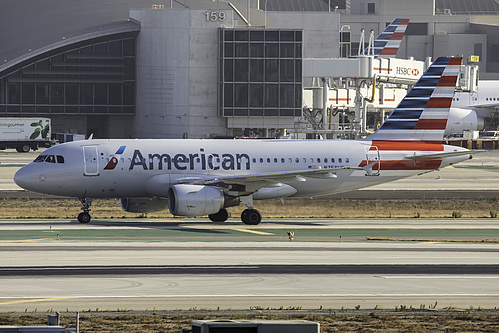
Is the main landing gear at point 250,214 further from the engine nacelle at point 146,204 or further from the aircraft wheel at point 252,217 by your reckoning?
the engine nacelle at point 146,204

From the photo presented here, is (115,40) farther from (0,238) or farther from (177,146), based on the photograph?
(0,238)

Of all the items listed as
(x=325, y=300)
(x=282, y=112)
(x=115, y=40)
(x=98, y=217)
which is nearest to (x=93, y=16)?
(x=115, y=40)

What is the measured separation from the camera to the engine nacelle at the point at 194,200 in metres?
41.1

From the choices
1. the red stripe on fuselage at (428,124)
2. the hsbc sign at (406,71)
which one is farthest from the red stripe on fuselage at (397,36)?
the red stripe on fuselage at (428,124)

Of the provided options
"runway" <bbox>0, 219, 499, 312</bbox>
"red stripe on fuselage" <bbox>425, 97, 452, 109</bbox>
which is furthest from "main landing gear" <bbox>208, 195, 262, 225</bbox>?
"red stripe on fuselage" <bbox>425, 97, 452, 109</bbox>

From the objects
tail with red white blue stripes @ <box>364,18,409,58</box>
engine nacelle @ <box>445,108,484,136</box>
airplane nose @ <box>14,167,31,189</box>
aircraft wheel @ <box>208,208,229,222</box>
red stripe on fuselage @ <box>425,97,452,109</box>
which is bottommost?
aircraft wheel @ <box>208,208,229,222</box>

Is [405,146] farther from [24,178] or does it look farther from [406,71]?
[406,71]

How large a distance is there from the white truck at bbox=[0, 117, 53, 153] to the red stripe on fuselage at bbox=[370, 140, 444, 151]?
68.5 m

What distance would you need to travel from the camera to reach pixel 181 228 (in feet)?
137

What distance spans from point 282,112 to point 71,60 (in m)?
32.6

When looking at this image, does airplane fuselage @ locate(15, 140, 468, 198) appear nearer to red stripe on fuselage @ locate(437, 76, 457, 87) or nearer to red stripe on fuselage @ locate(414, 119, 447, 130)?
red stripe on fuselage @ locate(414, 119, 447, 130)

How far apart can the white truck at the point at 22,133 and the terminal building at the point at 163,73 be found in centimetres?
1158

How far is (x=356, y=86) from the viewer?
9206 centimetres

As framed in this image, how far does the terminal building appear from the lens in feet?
350
